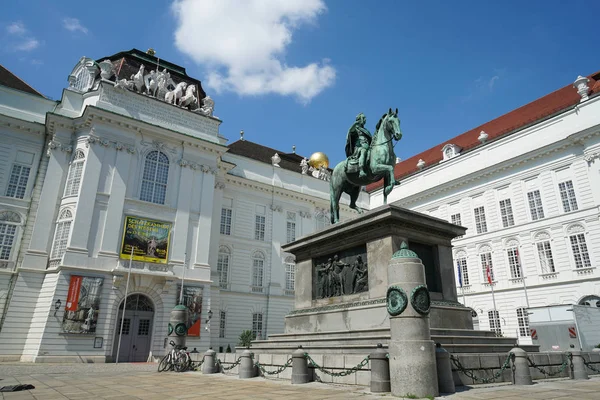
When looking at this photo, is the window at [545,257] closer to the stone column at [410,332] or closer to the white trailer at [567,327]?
the white trailer at [567,327]

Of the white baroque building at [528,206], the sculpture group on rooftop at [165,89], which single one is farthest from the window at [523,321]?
the sculpture group on rooftop at [165,89]

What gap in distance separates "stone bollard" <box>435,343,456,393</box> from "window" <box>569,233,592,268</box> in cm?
2574

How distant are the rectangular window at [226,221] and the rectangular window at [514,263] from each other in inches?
907

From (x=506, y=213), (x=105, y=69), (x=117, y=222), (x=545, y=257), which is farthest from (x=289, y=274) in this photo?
(x=105, y=69)

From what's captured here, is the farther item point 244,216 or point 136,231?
point 244,216

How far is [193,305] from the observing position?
1112 inches

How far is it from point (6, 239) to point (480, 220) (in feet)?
117

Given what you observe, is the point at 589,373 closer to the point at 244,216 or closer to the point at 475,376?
the point at 475,376

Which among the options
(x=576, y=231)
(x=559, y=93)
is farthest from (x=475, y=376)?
(x=559, y=93)

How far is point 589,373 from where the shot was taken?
11.6m

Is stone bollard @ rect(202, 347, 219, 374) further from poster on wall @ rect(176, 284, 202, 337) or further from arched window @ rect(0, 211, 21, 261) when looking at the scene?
arched window @ rect(0, 211, 21, 261)

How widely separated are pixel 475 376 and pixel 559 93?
35369 millimetres

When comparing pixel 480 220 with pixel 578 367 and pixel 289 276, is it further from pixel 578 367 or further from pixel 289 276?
pixel 578 367

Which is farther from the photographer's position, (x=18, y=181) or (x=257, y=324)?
(x=257, y=324)
